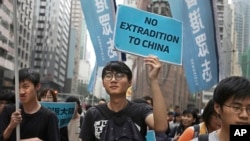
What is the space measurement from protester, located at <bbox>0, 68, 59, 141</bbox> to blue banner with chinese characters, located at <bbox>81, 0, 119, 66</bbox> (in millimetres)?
5703

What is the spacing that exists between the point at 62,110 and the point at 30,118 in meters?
2.31

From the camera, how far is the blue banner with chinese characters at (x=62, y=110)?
5417mm

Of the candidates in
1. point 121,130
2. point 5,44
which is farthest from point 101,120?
point 5,44

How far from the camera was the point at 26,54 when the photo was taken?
193ft

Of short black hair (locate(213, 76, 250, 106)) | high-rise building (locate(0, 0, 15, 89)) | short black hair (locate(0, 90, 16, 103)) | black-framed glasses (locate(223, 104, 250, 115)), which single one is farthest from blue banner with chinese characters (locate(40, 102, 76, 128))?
high-rise building (locate(0, 0, 15, 89))

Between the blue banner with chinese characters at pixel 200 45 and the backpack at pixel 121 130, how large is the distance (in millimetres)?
4460

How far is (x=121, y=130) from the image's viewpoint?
3008mm

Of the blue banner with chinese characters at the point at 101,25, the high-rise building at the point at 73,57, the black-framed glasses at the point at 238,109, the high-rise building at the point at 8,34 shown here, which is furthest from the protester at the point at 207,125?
the high-rise building at the point at 73,57

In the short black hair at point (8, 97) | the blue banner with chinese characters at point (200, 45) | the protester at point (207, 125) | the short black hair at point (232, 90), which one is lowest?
the protester at point (207, 125)

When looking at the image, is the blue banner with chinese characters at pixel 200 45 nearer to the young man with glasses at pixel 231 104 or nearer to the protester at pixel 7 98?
the protester at pixel 7 98

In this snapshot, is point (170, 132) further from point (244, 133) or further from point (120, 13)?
point (244, 133)

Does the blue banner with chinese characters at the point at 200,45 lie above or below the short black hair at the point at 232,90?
above

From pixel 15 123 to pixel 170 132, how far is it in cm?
461

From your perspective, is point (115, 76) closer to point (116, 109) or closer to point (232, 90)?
point (116, 109)
